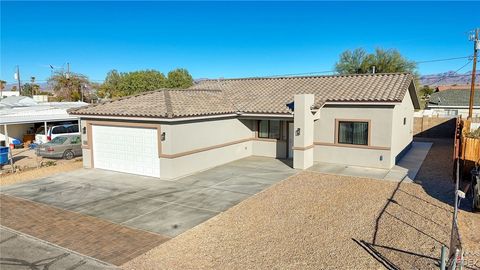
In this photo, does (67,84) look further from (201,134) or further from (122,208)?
(122,208)

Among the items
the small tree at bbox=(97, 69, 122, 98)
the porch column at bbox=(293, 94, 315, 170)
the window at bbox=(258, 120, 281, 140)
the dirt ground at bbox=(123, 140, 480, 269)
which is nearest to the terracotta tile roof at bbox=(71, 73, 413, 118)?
the porch column at bbox=(293, 94, 315, 170)

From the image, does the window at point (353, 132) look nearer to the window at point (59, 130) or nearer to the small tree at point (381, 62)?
the window at point (59, 130)

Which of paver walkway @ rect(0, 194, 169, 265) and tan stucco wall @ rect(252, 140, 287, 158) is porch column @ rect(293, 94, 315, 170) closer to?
tan stucco wall @ rect(252, 140, 287, 158)

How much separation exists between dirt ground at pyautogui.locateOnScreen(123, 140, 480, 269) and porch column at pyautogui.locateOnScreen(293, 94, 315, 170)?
3.58 meters

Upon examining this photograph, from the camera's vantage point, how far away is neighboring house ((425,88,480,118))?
3962cm

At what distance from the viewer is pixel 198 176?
15.4 meters

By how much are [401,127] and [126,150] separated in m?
14.4

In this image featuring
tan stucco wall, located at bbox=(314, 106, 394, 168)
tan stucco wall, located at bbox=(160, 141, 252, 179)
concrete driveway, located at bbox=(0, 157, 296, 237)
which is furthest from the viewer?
tan stucco wall, located at bbox=(314, 106, 394, 168)

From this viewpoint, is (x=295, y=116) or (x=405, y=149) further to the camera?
(x=405, y=149)

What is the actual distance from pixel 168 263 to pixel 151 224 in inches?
98.1

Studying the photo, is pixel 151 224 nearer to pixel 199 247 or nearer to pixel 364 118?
pixel 199 247

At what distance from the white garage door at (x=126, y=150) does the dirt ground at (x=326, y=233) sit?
567cm

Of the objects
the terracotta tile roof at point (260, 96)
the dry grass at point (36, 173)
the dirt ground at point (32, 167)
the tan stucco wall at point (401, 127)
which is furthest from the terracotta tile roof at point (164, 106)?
the tan stucco wall at point (401, 127)

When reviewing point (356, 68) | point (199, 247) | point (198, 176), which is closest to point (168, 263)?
point (199, 247)
